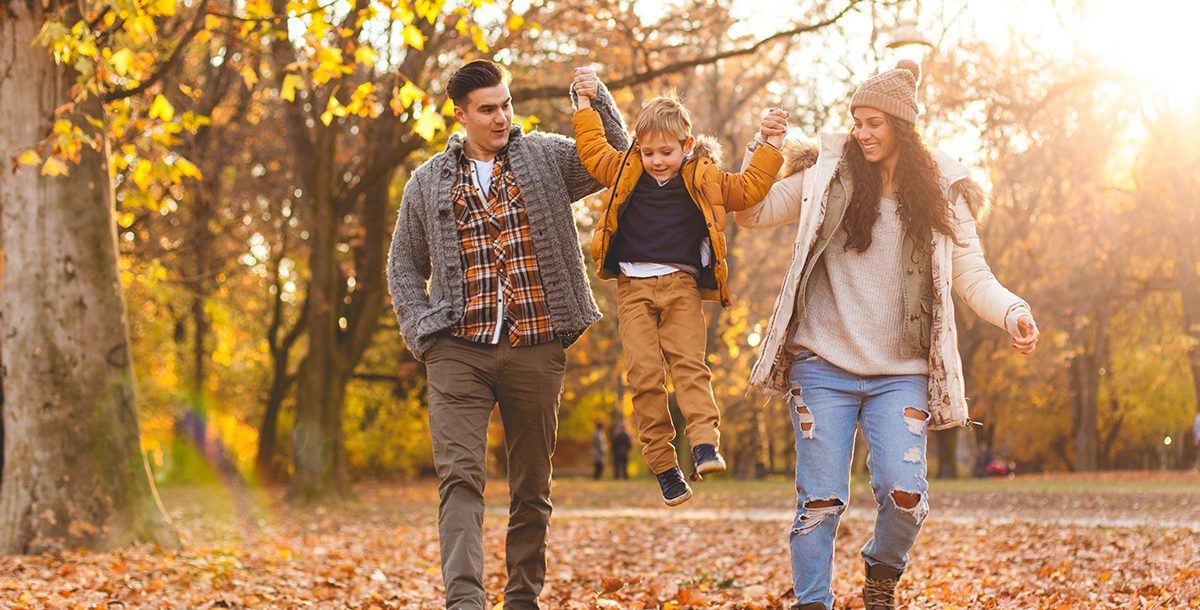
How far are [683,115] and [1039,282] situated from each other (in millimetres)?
29463

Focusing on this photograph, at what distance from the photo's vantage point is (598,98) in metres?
5.70

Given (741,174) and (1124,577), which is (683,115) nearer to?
(741,174)

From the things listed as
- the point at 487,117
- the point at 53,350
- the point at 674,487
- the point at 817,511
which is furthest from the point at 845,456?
the point at 53,350

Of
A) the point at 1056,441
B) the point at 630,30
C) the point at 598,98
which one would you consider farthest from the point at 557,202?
the point at 1056,441

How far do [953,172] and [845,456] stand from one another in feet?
4.02

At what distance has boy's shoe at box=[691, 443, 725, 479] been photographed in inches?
207

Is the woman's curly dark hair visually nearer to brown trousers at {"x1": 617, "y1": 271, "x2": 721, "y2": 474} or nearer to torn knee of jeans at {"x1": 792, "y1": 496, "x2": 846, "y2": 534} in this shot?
brown trousers at {"x1": 617, "y1": 271, "x2": 721, "y2": 474}

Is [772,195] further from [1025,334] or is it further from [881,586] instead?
[881,586]

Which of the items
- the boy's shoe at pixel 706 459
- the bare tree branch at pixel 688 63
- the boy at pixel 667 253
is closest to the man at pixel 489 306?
the boy at pixel 667 253

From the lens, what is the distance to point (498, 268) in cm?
548

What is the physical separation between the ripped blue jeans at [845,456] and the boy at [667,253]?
40cm

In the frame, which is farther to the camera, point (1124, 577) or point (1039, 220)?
point (1039, 220)

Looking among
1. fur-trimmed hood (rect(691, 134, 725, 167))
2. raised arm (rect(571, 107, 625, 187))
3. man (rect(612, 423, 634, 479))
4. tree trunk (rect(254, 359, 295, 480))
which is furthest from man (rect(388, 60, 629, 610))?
man (rect(612, 423, 634, 479))

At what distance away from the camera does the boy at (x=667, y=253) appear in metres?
5.43
